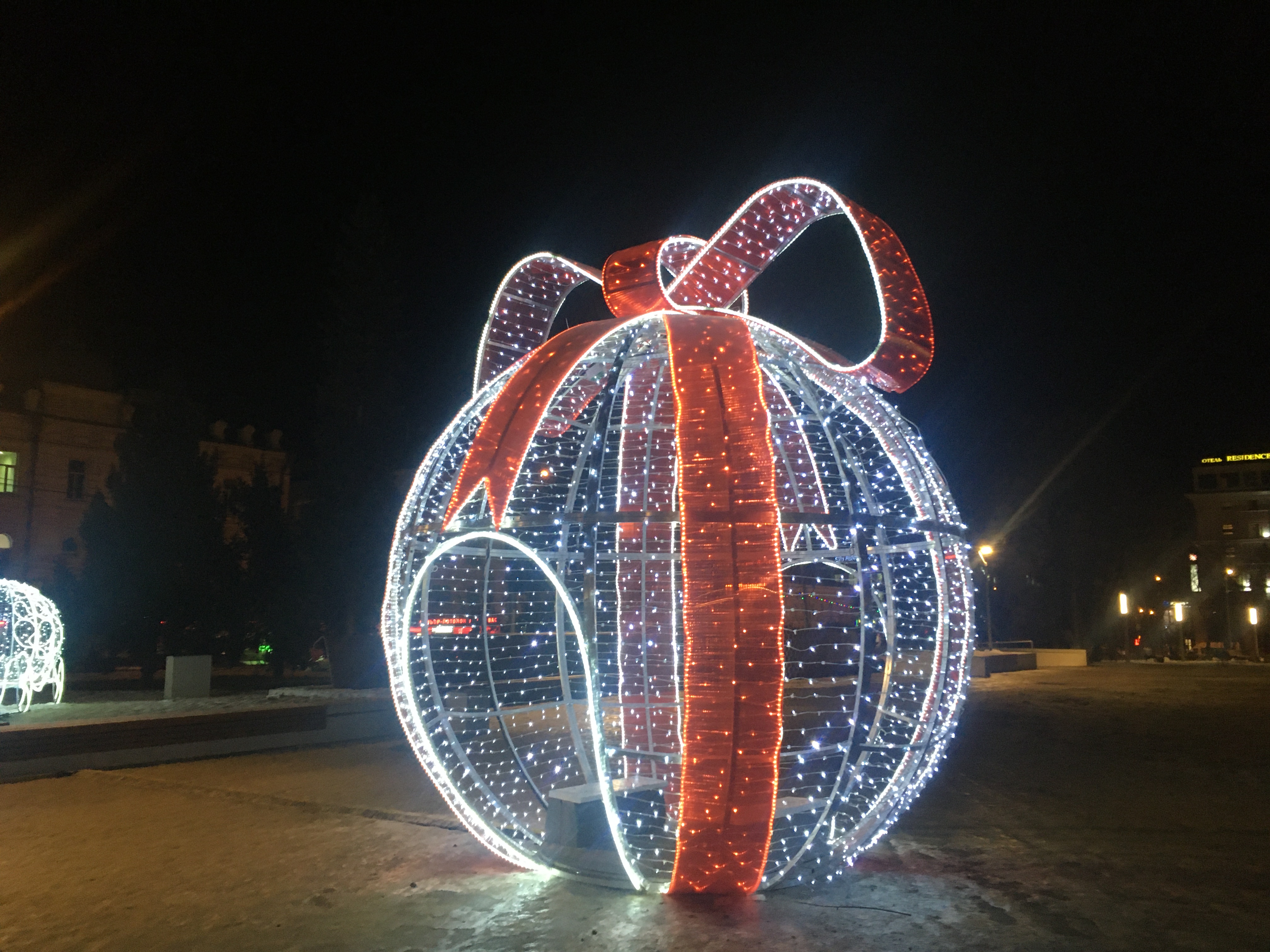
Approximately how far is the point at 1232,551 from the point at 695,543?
4967cm

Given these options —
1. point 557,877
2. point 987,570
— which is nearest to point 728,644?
point 557,877

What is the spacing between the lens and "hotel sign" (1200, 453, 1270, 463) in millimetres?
48000

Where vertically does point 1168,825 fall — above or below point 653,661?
below

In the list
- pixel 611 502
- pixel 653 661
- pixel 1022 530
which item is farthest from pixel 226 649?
pixel 1022 530

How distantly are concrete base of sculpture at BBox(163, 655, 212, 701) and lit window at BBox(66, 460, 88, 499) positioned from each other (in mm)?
16722

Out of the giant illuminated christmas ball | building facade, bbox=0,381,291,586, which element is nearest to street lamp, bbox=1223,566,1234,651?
the giant illuminated christmas ball

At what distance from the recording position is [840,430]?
691 centimetres

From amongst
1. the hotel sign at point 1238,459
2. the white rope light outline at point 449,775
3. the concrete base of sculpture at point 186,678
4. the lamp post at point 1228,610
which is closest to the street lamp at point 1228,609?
the lamp post at point 1228,610

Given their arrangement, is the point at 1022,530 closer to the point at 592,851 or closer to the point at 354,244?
the point at 354,244

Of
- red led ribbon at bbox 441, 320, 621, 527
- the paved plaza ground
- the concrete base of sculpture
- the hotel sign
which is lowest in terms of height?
the paved plaza ground

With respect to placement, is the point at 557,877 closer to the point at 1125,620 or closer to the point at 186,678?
the point at 186,678

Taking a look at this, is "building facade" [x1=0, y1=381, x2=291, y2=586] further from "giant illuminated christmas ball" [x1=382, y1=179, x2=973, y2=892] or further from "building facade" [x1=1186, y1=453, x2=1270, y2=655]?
"building facade" [x1=1186, y1=453, x2=1270, y2=655]

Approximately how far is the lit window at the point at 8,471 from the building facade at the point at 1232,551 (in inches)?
1649

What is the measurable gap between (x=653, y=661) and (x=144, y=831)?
4.02 meters
